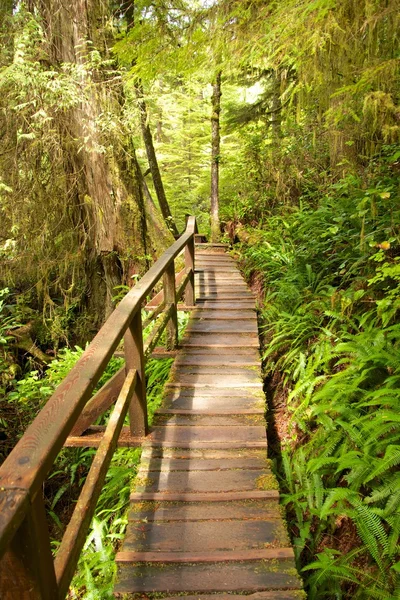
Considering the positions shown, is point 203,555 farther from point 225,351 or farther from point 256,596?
point 225,351

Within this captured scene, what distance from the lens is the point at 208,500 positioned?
2826 mm

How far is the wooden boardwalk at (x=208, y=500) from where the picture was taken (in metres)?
2.28

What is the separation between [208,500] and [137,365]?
113 centimetres

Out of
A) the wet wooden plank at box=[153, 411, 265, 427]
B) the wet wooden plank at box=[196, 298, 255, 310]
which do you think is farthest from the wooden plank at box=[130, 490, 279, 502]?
the wet wooden plank at box=[196, 298, 255, 310]

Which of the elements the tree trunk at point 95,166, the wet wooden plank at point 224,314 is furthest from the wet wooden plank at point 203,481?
the tree trunk at point 95,166

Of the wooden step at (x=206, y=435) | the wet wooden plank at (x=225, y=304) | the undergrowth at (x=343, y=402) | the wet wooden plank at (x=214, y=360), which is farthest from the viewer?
the wet wooden plank at (x=225, y=304)

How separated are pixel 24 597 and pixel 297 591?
1.63 m

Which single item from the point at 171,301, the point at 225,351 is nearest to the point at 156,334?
the point at 171,301

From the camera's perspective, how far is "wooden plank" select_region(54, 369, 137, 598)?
5.23ft

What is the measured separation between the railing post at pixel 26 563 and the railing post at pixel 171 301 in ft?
11.5

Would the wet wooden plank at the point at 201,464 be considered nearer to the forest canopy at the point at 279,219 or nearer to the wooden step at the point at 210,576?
the forest canopy at the point at 279,219

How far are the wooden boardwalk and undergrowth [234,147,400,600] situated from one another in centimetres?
30

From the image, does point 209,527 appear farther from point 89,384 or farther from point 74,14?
point 74,14

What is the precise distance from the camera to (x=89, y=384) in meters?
1.88
